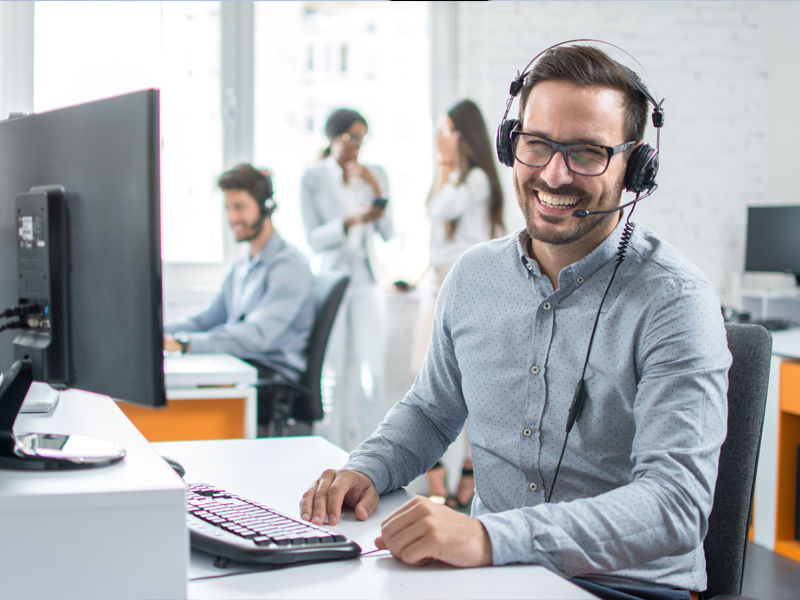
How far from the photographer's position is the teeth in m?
1.21

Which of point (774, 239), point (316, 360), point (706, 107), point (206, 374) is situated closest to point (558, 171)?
point (206, 374)

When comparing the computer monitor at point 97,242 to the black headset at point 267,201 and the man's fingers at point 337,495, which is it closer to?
the man's fingers at point 337,495


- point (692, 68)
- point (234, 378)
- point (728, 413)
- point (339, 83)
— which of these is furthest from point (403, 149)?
point (728, 413)

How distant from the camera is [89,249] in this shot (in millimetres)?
843

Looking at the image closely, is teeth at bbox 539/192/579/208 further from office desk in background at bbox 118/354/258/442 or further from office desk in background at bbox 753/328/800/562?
office desk in background at bbox 753/328/800/562

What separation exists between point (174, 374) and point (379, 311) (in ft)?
5.38

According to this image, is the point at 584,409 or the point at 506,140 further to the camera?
the point at 506,140

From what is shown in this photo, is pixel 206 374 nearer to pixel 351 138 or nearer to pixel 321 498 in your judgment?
pixel 321 498

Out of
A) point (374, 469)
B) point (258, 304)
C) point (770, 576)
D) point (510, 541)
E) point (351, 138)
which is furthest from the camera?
point (351, 138)

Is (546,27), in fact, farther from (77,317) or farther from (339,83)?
(77,317)

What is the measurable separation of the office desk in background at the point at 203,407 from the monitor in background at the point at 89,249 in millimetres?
1208

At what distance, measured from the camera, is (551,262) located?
1249 millimetres

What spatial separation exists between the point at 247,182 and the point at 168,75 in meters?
1.09

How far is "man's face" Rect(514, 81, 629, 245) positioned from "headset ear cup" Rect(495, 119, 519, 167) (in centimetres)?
9
